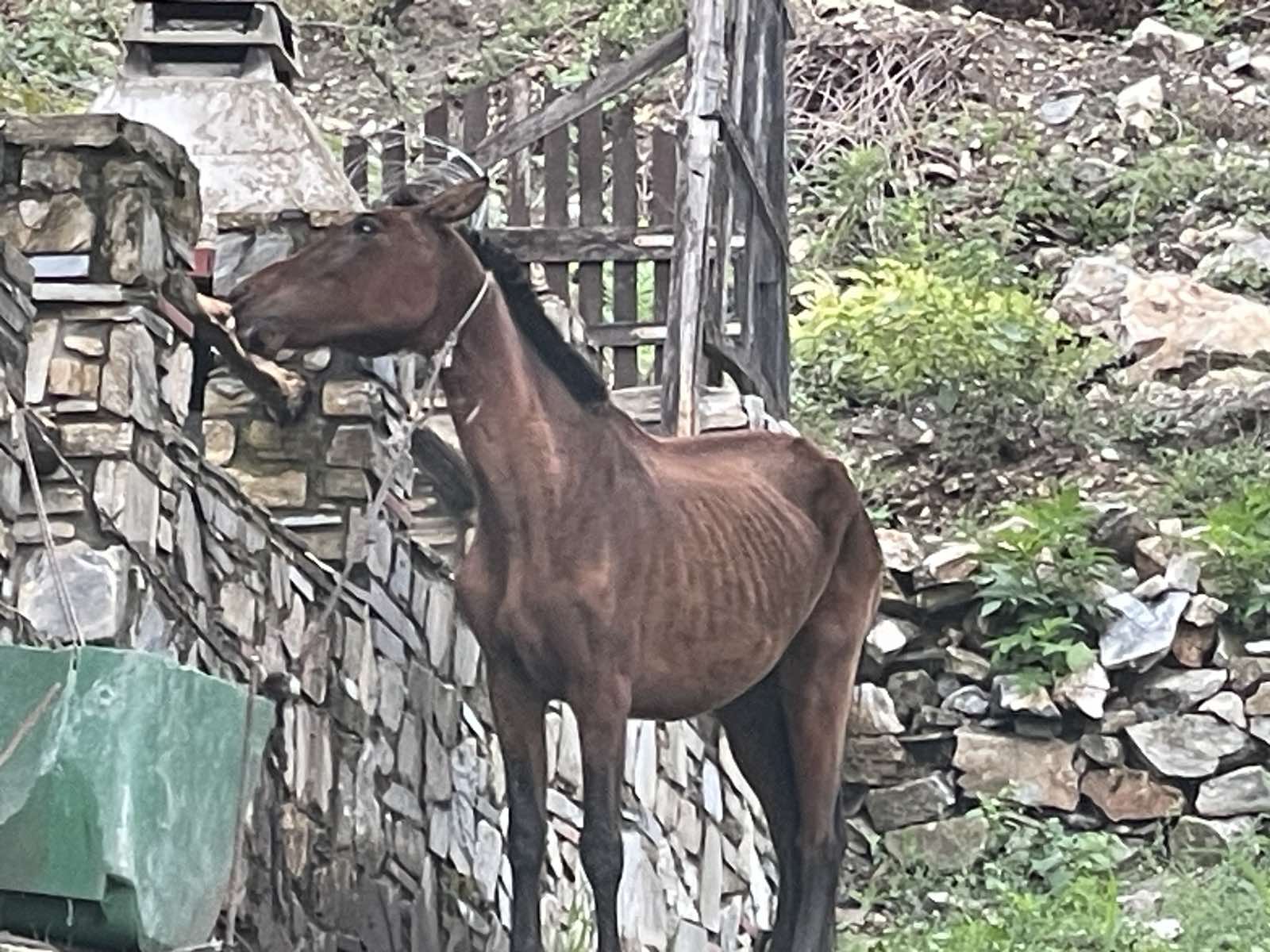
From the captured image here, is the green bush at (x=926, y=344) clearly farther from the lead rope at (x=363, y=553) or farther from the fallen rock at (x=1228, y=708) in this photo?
the lead rope at (x=363, y=553)

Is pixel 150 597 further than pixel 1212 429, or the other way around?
pixel 1212 429

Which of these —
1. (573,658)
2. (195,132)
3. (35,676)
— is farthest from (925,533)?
(35,676)

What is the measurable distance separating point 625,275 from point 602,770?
11.5ft

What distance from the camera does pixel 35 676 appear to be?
4.54 m

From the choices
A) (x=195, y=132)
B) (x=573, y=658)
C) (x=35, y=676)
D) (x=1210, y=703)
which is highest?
(x=195, y=132)

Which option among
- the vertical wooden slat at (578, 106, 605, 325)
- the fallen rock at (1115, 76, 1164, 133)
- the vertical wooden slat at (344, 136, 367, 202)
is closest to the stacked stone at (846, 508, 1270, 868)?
the vertical wooden slat at (578, 106, 605, 325)

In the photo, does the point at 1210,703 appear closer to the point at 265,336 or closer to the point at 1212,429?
the point at 1212,429

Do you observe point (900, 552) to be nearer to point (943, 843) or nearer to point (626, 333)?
point (943, 843)

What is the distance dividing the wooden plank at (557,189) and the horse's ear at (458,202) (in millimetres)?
3223

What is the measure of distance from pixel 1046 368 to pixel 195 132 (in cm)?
648

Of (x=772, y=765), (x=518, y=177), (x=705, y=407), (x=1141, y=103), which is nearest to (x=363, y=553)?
(x=772, y=765)

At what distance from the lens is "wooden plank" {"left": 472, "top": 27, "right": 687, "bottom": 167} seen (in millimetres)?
8961

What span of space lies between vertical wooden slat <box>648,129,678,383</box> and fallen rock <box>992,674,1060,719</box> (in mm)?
2265

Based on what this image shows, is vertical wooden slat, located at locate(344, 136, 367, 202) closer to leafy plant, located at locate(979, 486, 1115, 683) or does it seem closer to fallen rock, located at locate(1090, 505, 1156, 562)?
leafy plant, located at locate(979, 486, 1115, 683)
